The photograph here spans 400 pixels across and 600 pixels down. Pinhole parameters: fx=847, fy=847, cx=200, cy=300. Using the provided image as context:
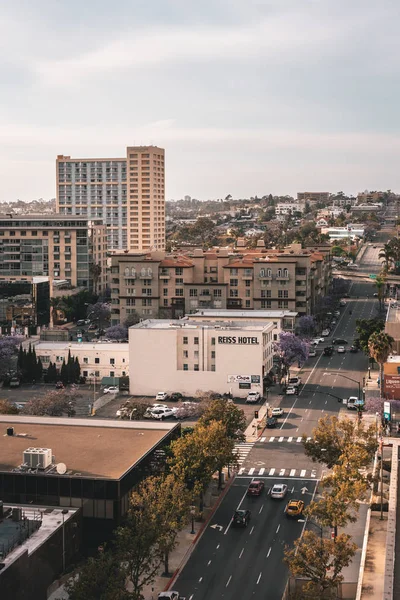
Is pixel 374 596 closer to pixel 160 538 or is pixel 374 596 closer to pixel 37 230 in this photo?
pixel 160 538

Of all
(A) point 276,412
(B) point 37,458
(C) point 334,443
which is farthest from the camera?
(A) point 276,412

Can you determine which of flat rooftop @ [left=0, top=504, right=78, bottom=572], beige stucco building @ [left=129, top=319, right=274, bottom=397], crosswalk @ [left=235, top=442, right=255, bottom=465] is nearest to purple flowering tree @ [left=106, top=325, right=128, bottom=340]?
beige stucco building @ [left=129, top=319, right=274, bottom=397]

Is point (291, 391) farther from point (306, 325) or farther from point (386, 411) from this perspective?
point (306, 325)

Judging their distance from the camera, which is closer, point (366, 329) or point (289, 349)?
point (289, 349)

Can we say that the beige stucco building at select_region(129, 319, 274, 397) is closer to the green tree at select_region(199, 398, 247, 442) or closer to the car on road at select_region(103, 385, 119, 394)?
the car on road at select_region(103, 385, 119, 394)

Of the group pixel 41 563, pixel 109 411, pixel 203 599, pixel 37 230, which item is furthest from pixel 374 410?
pixel 37 230

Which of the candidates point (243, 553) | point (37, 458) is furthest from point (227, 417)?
point (37, 458)
